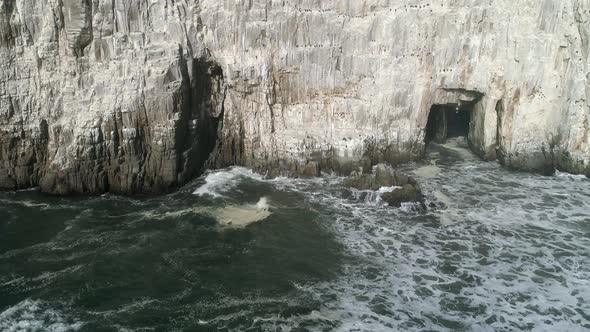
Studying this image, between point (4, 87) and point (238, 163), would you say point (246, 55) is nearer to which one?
point (238, 163)

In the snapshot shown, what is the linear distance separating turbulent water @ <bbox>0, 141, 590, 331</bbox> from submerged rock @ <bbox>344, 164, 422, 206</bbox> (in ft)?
2.18

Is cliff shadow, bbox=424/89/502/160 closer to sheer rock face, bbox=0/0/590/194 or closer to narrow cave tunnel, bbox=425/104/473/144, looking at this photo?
sheer rock face, bbox=0/0/590/194

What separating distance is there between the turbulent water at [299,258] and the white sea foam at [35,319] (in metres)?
0.06

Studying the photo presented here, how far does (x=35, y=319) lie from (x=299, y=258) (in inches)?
403

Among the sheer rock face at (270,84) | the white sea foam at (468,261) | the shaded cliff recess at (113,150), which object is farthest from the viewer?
the sheer rock face at (270,84)

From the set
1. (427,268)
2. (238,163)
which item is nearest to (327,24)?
(238,163)

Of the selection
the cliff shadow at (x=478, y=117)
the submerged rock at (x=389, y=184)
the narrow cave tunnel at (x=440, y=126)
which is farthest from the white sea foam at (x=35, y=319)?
the narrow cave tunnel at (x=440, y=126)

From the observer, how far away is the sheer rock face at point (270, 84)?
2823 centimetres

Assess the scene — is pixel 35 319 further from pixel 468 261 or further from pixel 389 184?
pixel 389 184

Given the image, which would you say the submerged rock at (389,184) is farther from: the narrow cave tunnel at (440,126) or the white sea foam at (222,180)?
the narrow cave tunnel at (440,126)

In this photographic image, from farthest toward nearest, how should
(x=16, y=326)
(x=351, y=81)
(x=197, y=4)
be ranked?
1. (x=351, y=81)
2. (x=197, y=4)
3. (x=16, y=326)

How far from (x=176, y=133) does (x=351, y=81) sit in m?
10.9

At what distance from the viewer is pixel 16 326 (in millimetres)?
17719

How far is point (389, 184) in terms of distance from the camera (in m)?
28.4
